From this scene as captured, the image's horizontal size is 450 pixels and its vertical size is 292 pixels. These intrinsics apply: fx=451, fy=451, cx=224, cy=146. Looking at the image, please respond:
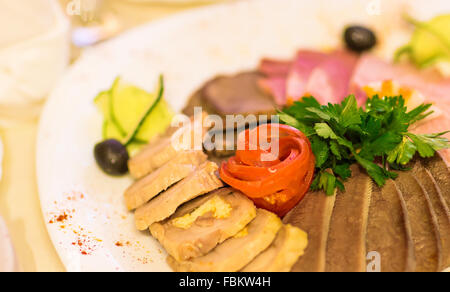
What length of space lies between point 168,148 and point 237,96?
1.10 metres

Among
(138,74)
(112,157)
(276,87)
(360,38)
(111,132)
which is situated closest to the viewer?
(112,157)

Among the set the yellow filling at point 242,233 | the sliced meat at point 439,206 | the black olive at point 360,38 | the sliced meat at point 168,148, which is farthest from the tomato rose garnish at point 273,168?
the black olive at point 360,38

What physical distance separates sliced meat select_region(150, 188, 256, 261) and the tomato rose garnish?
12cm

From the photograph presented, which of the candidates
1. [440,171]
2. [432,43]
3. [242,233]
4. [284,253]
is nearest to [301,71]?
[432,43]

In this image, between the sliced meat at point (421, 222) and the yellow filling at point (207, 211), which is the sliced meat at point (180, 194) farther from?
the sliced meat at point (421, 222)

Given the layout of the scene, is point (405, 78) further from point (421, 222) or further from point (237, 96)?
point (421, 222)

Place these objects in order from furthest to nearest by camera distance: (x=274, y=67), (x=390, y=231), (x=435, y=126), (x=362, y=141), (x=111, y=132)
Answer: (x=274, y=67) < (x=111, y=132) < (x=435, y=126) < (x=362, y=141) < (x=390, y=231)

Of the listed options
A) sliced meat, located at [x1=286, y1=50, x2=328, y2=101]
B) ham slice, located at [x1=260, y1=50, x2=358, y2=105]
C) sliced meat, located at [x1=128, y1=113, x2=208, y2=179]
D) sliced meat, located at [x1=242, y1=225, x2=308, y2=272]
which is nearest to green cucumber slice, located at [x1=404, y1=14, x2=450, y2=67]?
ham slice, located at [x1=260, y1=50, x2=358, y2=105]

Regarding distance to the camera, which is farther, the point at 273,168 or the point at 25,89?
the point at 25,89

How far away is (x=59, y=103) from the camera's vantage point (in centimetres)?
372

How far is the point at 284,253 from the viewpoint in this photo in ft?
8.11

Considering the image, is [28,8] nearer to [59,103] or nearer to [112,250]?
[59,103]

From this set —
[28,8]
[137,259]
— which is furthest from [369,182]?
[28,8]

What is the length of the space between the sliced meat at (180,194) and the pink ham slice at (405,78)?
1.53m
